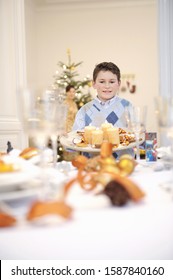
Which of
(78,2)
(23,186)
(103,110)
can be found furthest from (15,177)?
(78,2)

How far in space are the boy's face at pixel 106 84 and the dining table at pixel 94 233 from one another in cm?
119

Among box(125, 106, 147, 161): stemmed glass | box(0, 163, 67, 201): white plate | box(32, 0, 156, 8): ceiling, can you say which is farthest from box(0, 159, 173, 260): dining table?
box(32, 0, 156, 8): ceiling

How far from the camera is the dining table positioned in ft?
1.86

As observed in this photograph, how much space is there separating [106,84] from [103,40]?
467 centimetres

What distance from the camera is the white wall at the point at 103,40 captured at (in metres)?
6.16

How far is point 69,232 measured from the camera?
23.1 inches

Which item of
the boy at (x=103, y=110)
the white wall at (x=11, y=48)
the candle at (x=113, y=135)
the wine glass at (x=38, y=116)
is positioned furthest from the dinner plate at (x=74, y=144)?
the white wall at (x=11, y=48)

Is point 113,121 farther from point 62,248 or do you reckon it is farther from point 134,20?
point 134,20

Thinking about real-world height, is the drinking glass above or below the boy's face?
below

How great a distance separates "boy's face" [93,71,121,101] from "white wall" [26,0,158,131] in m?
4.14

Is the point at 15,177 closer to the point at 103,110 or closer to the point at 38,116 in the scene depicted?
the point at 38,116

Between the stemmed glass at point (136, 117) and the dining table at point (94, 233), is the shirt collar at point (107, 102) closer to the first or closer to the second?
the stemmed glass at point (136, 117)

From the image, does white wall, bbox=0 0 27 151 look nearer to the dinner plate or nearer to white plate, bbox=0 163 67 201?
the dinner plate

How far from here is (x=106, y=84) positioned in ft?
6.12
